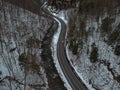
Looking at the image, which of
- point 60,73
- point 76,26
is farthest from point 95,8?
point 60,73

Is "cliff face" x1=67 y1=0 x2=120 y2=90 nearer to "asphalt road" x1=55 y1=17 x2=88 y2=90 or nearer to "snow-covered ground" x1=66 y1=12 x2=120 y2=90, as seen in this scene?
"snow-covered ground" x1=66 y1=12 x2=120 y2=90

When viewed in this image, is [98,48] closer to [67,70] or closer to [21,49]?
[67,70]

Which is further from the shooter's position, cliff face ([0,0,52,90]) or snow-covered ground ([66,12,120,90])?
cliff face ([0,0,52,90])

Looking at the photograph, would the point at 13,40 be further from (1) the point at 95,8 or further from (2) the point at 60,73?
(1) the point at 95,8

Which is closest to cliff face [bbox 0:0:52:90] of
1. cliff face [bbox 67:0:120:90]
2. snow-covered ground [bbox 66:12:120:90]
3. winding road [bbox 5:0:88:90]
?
winding road [bbox 5:0:88:90]

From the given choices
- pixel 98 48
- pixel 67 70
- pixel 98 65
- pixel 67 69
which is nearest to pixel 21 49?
pixel 67 69

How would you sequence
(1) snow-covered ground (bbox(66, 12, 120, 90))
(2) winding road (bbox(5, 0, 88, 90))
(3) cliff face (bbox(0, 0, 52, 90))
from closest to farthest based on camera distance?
(1) snow-covered ground (bbox(66, 12, 120, 90)) → (2) winding road (bbox(5, 0, 88, 90)) → (3) cliff face (bbox(0, 0, 52, 90))
